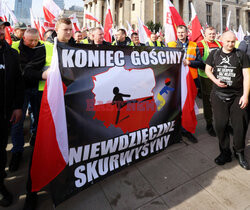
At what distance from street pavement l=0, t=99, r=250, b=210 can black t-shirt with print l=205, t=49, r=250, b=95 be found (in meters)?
1.06

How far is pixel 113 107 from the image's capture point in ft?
7.29

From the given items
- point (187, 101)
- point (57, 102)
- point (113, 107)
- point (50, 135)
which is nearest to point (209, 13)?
point (187, 101)

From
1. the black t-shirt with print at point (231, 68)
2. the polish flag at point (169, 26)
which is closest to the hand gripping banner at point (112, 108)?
the black t-shirt with print at point (231, 68)

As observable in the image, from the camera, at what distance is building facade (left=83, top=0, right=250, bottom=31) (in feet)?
130

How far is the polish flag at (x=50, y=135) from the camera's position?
1745 mm

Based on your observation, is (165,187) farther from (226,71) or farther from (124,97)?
(226,71)

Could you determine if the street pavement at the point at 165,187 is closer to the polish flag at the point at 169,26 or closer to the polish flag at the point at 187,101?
the polish flag at the point at 187,101

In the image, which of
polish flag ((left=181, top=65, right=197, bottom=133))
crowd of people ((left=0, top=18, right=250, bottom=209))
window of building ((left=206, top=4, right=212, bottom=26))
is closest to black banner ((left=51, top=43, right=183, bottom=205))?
polish flag ((left=181, top=65, right=197, bottom=133))

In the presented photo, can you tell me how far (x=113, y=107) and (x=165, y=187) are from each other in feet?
3.78

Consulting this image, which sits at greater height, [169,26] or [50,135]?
[169,26]

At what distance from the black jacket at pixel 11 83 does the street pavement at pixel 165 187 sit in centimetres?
103

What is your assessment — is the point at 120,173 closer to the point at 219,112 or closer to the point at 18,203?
the point at 18,203

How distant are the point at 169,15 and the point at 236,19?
6367cm

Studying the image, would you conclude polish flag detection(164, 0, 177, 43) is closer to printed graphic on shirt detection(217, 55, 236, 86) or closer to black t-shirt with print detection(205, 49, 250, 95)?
black t-shirt with print detection(205, 49, 250, 95)
